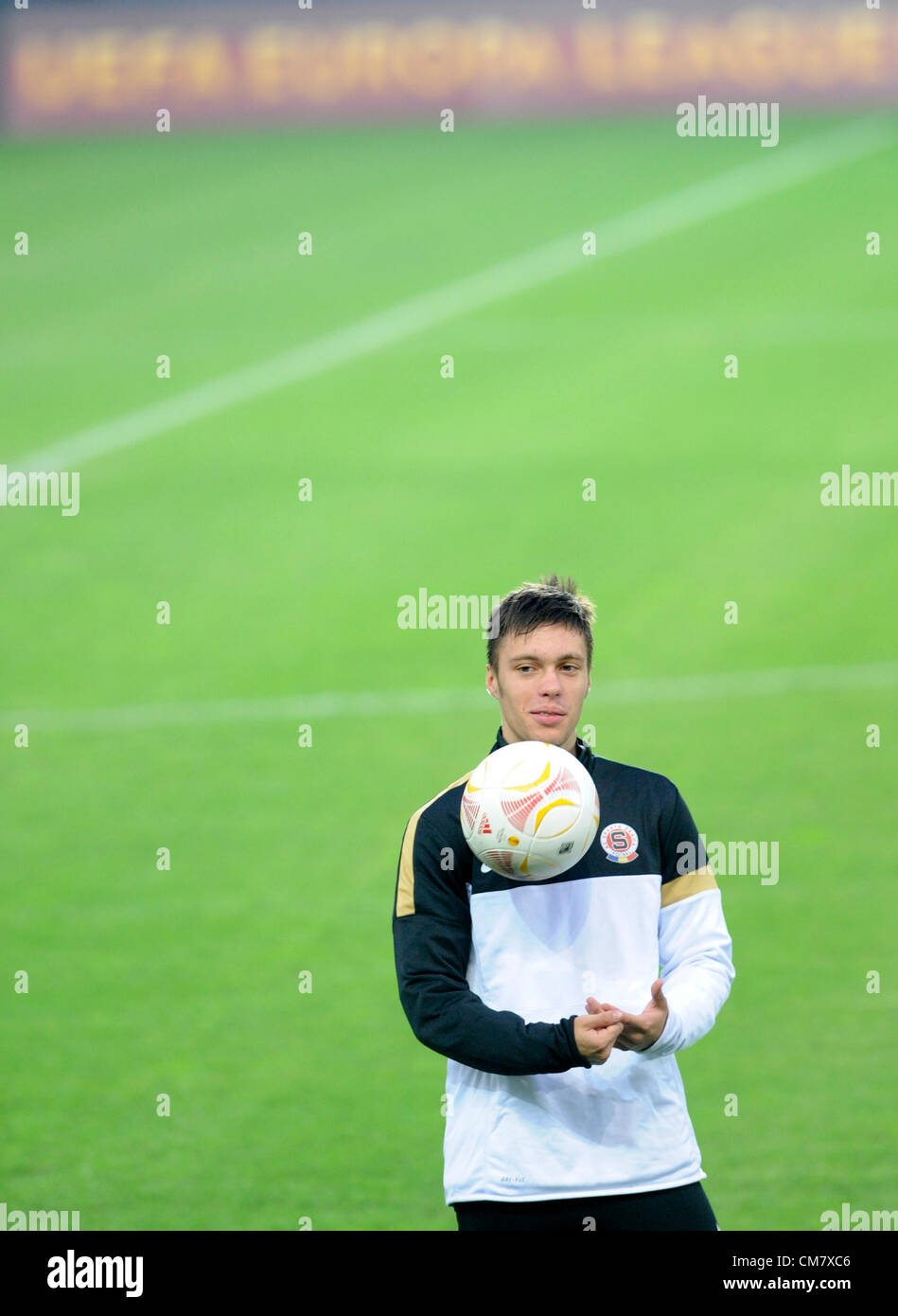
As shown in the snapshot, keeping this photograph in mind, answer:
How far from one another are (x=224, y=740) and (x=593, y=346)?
1053 centimetres

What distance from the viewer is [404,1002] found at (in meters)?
3.88

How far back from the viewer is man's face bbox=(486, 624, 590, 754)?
156 inches

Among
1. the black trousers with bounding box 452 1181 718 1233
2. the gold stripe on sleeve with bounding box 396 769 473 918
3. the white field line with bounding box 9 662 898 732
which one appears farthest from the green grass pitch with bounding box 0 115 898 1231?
the gold stripe on sleeve with bounding box 396 769 473 918

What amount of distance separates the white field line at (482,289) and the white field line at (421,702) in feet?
16.9

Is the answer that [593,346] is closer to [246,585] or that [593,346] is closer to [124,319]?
[124,319]

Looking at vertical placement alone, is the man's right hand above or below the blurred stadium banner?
below

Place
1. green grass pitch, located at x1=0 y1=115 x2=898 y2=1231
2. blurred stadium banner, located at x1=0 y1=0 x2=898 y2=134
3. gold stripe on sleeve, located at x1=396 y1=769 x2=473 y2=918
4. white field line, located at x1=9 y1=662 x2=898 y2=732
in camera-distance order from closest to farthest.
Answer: gold stripe on sleeve, located at x1=396 y1=769 x2=473 y2=918 < green grass pitch, located at x1=0 y1=115 x2=898 y2=1231 < white field line, located at x1=9 y1=662 x2=898 y2=732 < blurred stadium banner, located at x1=0 y1=0 x2=898 y2=134

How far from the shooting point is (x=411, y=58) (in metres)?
31.2

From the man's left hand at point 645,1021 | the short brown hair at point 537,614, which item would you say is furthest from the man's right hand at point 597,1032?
the short brown hair at point 537,614

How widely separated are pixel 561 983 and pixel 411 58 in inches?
1156

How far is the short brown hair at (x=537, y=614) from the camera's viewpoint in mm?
4027

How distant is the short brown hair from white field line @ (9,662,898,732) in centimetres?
719

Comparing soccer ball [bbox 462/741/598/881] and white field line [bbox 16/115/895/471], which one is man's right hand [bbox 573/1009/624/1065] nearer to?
soccer ball [bbox 462/741/598/881]

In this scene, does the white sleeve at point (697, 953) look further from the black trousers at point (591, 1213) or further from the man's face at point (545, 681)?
the man's face at point (545, 681)
